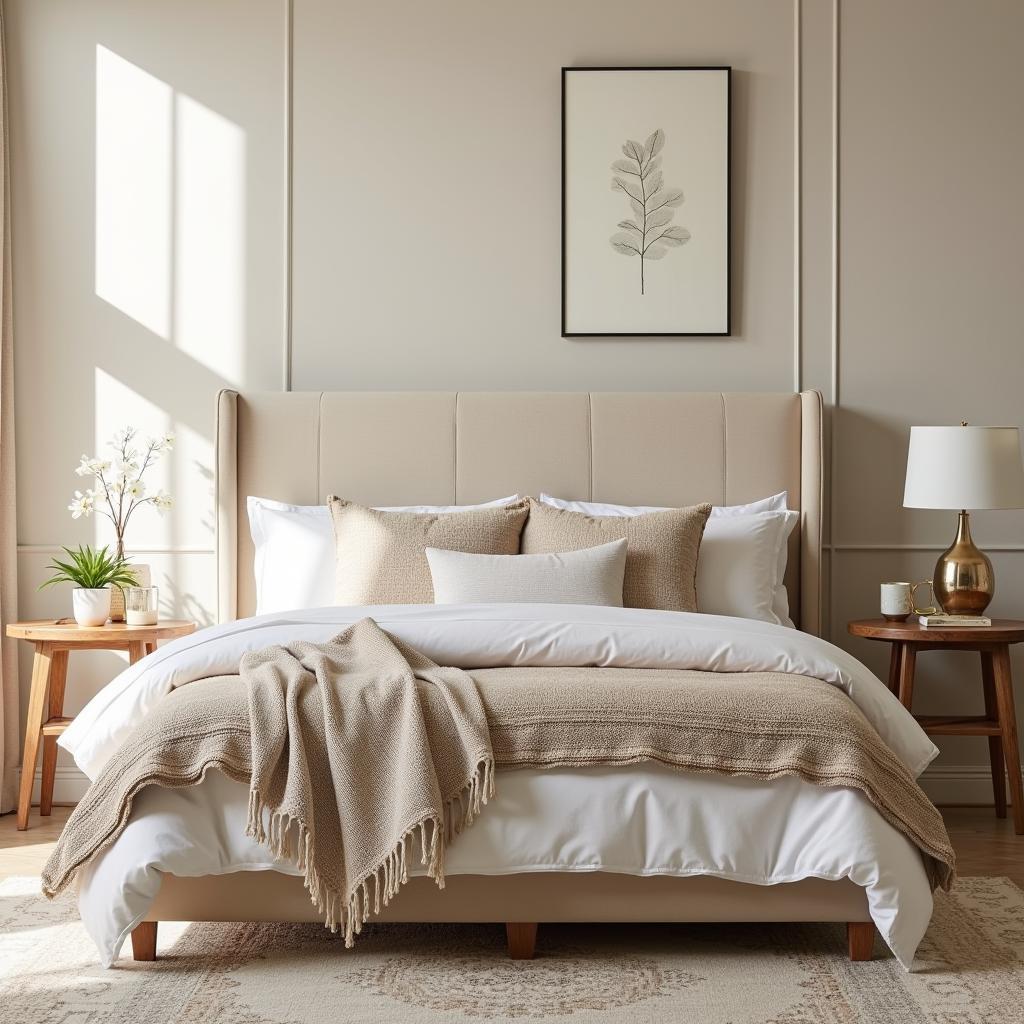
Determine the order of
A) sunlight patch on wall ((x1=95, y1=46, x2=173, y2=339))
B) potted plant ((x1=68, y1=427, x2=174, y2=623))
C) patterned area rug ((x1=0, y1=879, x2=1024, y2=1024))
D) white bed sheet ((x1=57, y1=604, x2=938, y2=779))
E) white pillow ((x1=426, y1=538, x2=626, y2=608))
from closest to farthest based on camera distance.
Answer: patterned area rug ((x1=0, y1=879, x2=1024, y2=1024))
white bed sheet ((x1=57, y1=604, x2=938, y2=779))
white pillow ((x1=426, y1=538, x2=626, y2=608))
potted plant ((x1=68, y1=427, x2=174, y2=623))
sunlight patch on wall ((x1=95, y1=46, x2=173, y2=339))

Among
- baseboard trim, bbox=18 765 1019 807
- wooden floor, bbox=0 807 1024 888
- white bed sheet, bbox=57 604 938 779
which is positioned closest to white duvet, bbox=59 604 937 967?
white bed sheet, bbox=57 604 938 779

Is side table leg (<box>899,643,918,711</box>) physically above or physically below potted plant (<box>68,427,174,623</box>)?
below

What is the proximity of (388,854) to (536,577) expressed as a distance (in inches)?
46.4

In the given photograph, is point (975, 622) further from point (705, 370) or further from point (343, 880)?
point (343, 880)

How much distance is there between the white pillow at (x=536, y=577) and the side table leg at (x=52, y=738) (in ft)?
4.82

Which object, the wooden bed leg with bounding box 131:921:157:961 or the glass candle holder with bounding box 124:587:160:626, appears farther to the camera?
the glass candle holder with bounding box 124:587:160:626

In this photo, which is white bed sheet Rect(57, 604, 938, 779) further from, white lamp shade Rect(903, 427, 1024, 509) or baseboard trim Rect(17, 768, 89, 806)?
baseboard trim Rect(17, 768, 89, 806)

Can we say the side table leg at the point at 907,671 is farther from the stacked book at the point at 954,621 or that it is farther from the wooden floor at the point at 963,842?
the wooden floor at the point at 963,842

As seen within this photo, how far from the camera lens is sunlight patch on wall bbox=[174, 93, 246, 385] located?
4281mm

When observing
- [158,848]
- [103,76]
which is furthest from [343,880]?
[103,76]

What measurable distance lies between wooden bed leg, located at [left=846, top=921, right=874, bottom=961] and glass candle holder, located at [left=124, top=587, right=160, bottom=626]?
7.85 ft

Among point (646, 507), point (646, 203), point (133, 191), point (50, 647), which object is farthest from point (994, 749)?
point (133, 191)

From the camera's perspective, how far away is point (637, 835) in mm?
2453

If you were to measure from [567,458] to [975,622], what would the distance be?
142cm
